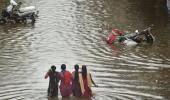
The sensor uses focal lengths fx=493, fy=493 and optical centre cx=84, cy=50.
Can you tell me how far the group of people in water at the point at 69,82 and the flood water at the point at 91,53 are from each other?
53 cm

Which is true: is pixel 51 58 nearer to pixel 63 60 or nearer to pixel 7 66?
pixel 63 60

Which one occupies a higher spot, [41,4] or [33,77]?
[41,4]

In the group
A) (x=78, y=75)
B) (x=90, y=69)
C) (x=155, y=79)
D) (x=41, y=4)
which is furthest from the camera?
(x=41, y=4)

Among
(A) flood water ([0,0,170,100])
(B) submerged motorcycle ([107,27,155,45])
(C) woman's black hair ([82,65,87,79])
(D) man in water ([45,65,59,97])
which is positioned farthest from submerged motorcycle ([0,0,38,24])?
(C) woman's black hair ([82,65,87,79])

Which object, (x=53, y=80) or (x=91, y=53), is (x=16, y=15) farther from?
(x=53, y=80)

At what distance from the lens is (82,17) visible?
1378 inches

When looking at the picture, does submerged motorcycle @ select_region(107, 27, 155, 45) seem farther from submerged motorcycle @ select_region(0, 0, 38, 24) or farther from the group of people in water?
the group of people in water

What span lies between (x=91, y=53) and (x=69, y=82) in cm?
729

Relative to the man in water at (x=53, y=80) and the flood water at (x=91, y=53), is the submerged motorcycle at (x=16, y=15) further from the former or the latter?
the man in water at (x=53, y=80)

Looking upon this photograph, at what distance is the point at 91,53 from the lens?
23.8 m

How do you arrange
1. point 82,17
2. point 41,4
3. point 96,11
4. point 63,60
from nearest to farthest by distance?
1. point 63,60
2. point 82,17
3. point 96,11
4. point 41,4

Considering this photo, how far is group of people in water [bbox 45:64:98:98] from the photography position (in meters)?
16.5

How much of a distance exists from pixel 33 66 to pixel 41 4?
852 inches

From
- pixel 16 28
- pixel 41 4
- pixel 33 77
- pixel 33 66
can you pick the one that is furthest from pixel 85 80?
pixel 41 4
